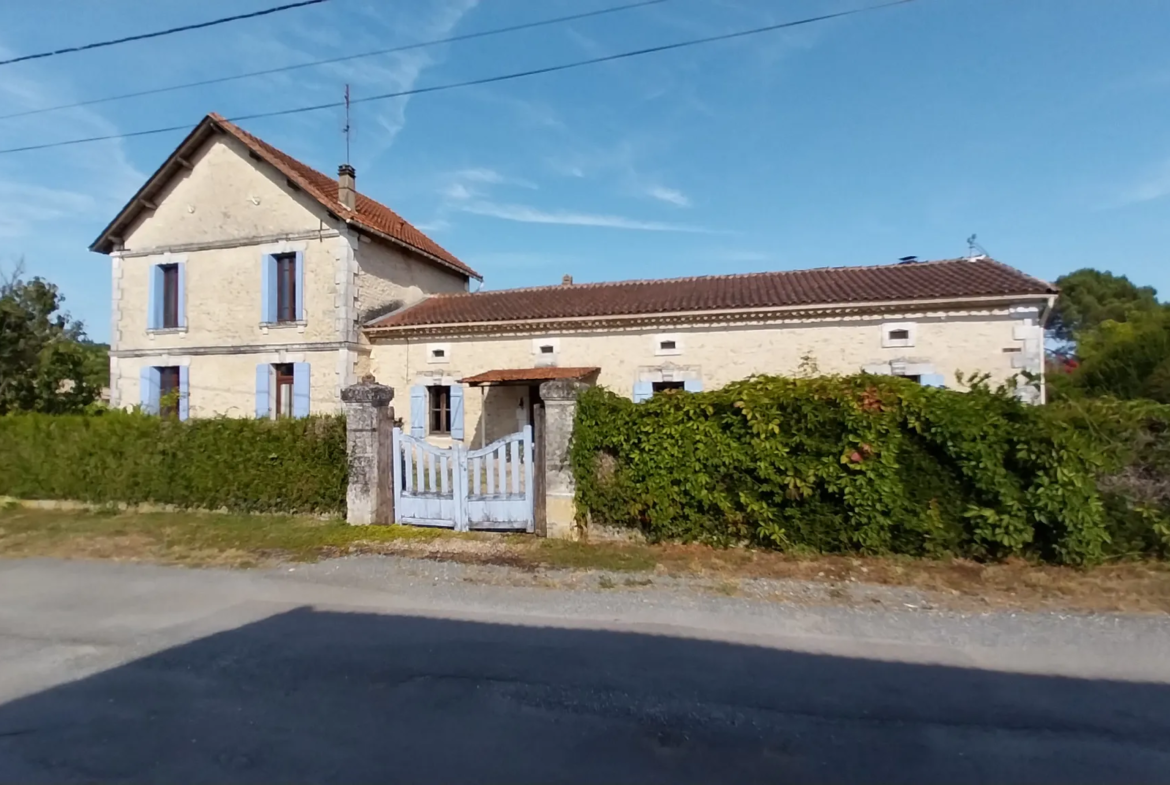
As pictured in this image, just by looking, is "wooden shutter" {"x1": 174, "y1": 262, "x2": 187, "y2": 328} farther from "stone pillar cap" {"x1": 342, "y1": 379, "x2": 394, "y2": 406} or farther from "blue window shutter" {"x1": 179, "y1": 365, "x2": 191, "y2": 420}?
"stone pillar cap" {"x1": 342, "y1": 379, "x2": 394, "y2": 406}

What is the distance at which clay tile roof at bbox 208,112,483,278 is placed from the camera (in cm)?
1482

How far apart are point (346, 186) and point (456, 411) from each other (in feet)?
22.1

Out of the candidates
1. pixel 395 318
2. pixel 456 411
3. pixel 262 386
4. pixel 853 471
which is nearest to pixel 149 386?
pixel 262 386

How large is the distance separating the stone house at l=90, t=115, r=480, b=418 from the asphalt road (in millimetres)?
10223

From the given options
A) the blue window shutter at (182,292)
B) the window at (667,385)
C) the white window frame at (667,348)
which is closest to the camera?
the white window frame at (667,348)

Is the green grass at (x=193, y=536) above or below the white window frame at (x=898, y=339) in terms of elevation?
below

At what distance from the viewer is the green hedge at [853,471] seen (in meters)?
5.93

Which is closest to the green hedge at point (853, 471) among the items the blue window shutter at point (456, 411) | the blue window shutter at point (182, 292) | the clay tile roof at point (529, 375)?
the clay tile roof at point (529, 375)

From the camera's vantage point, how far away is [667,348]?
44.6 ft

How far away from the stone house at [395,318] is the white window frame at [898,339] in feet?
0.09

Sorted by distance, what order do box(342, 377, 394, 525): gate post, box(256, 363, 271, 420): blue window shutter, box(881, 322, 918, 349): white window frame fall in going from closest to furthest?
box(342, 377, 394, 525): gate post
box(881, 322, 918, 349): white window frame
box(256, 363, 271, 420): blue window shutter

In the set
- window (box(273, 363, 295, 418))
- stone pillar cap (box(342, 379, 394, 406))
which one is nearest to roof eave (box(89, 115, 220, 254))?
window (box(273, 363, 295, 418))

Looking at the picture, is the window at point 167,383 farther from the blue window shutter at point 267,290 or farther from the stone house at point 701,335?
the stone house at point 701,335

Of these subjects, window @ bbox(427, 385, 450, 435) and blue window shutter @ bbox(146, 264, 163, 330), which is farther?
blue window shutter @ bbox(146, 264, 163, 330)
